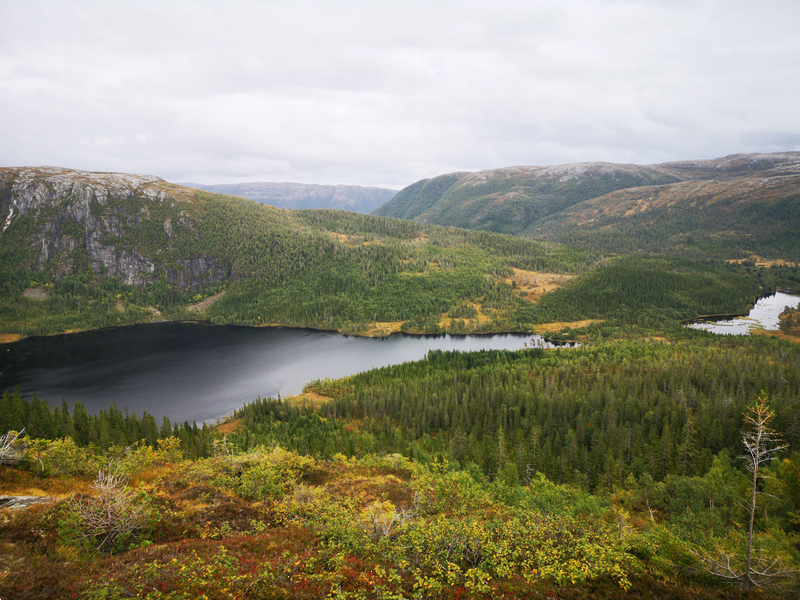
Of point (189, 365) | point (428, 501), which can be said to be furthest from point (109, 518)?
A: point (189, 365)

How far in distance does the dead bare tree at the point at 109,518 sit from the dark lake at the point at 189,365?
298ft

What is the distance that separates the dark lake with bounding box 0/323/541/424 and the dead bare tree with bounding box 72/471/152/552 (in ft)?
298

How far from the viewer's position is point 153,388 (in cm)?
12244

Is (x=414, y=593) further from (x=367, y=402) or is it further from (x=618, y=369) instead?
(x=618, y=369)

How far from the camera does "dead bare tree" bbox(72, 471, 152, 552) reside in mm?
19066

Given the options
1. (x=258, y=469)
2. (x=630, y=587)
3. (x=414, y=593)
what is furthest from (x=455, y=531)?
(x=258, y=469)

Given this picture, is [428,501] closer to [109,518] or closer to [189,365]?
[109,518]

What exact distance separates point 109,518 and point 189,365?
14549 centimetres

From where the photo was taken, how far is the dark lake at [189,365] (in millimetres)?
115062

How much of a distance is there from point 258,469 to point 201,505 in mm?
7788

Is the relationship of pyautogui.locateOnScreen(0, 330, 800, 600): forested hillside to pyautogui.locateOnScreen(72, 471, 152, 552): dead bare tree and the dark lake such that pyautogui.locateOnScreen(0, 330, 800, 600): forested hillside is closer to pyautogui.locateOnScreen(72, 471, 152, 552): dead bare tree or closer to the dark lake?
pyautogui.locateOnScreen(72, 471, 152, 552): dead bare tree

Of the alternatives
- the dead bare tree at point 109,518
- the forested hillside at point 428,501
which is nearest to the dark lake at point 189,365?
the forested hillside at point 428,501

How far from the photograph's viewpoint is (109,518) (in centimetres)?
1925

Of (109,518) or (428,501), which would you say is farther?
(428,501)
